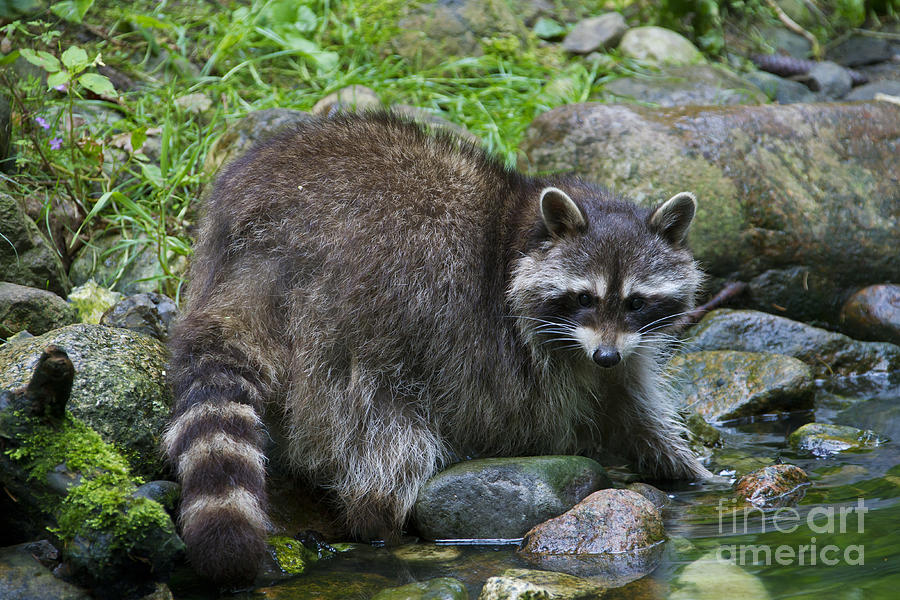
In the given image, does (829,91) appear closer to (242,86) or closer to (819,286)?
(819,286)

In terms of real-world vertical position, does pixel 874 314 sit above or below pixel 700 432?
above

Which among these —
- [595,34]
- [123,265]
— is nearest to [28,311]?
[123,265]

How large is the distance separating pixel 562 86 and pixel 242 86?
7.92 ft

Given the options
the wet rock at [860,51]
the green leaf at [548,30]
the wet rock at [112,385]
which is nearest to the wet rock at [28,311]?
the wet rock at [112,385]

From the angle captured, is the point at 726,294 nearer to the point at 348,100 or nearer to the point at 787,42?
the point at 348,100

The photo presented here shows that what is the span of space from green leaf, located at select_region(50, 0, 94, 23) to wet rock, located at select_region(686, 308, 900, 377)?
388 centimetres

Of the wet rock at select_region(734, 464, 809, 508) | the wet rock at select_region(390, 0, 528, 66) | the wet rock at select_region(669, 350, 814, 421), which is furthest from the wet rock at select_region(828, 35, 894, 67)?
the wet rock at select_region(734, 464, 809, 508)

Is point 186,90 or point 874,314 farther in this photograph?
point 186,90

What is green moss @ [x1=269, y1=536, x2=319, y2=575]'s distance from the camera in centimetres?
322

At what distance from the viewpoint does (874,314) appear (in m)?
5.60

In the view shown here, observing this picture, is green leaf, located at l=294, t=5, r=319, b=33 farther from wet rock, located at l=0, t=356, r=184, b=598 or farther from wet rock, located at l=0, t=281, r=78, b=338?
wet rock, located at l=0, t=356, r=184, b=598

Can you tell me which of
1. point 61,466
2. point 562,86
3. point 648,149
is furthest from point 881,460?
point 562,86

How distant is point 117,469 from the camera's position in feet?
9.46

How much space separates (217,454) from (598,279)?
164 centimetres
